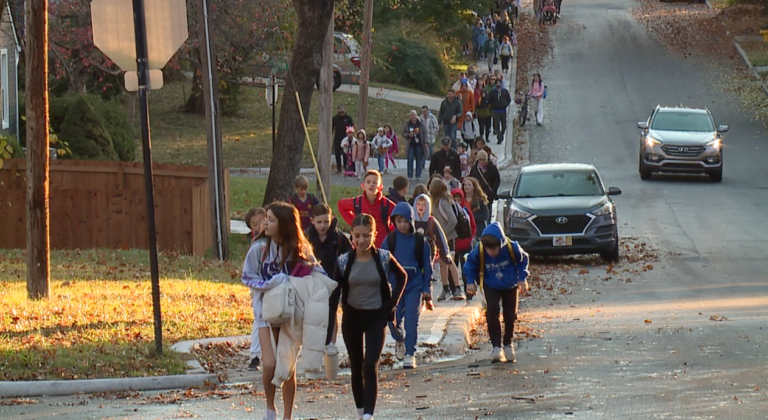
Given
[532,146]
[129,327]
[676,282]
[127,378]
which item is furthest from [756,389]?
[532,146]

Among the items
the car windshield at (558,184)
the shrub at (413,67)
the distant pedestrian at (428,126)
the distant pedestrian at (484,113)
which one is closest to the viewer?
the car windshield at (558,184)

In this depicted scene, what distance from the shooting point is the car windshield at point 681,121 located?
32.5m

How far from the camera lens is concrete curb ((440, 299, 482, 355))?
529 inches

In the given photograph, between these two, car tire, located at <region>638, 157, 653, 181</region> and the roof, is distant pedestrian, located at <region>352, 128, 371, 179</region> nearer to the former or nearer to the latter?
car tire, located at <region>638, 157, 653, 181</region>

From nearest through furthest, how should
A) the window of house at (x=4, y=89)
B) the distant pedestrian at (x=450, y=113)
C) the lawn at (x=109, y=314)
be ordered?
1. the lawn at (x=109, y=314)
2. the window of house at (x=4, y=89)
3. the distant pedestrian at (x=450, y=113)

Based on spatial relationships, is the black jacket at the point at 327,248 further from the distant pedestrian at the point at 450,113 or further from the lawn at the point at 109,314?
the distant pedestrian at the point at 450,113

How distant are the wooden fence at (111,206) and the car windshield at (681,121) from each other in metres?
14.5

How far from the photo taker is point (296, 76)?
72.5 feet

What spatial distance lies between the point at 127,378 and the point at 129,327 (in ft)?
7.71

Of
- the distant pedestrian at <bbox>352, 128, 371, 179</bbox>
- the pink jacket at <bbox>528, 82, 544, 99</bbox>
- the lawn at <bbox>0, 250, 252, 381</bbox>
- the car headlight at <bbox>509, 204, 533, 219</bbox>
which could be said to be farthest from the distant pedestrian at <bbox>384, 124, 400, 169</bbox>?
the lawn at <bbox>0, 250, 252, 381</bbox>

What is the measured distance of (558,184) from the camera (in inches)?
888

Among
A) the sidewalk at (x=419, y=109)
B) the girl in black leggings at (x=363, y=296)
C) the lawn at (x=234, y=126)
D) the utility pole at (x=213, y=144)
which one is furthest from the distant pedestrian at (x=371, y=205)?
the lawn at (x=234, y=126)

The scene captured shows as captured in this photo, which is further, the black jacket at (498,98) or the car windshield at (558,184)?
the black jacket at (498,98)

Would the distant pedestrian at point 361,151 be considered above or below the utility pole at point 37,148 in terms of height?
below
